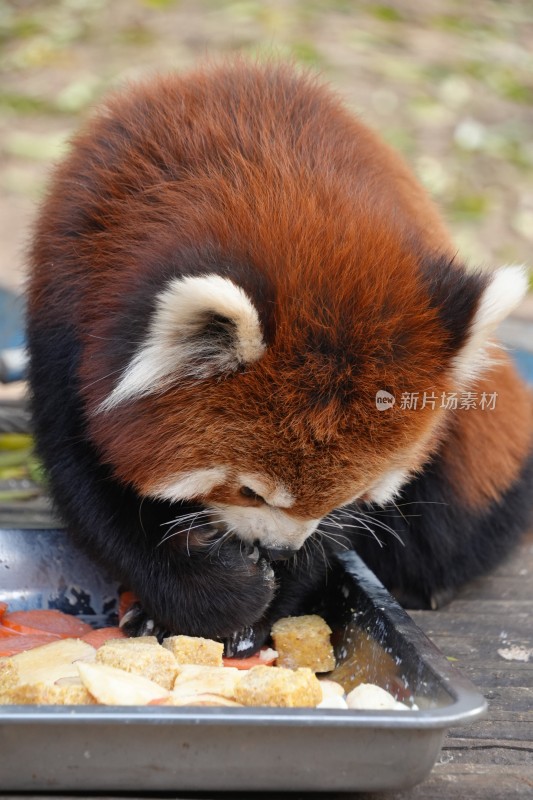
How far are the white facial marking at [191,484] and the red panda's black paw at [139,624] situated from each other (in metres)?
0.64

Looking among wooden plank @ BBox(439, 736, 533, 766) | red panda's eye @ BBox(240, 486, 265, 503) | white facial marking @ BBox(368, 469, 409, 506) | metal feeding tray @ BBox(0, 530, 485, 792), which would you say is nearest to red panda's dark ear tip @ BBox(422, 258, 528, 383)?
white facial marking @ BBox(368, 469, 409, 506)

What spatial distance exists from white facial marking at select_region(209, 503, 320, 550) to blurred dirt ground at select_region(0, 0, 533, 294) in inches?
285

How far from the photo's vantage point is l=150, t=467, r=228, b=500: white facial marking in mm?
2713

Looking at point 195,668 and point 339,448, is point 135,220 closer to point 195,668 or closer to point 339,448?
point 339,448

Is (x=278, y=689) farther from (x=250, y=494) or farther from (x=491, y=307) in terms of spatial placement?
(x=491, y=307)

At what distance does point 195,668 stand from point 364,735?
646 mm

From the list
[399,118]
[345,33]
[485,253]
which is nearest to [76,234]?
[485,253]

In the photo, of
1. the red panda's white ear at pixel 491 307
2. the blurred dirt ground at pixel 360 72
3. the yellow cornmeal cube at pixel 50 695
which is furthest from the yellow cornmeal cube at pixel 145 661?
the blurred dirt ground at pixel 360 72

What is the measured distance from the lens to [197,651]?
2.83 m

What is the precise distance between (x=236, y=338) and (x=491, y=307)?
74 cm

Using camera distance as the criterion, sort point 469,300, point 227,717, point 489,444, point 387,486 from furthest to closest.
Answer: point 489,444
point 387,486
point 469,300
point 227,717

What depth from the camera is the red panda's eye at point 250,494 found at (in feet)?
8.97

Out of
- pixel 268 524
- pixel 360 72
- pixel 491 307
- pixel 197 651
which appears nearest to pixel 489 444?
pixel 491 307

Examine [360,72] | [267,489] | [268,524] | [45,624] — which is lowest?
[45,624]
